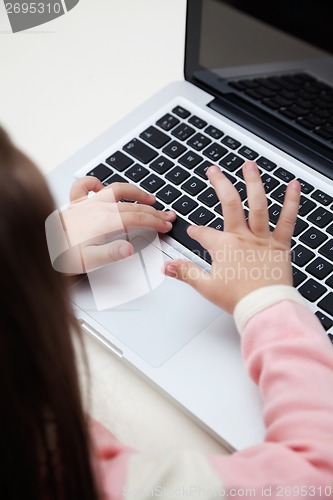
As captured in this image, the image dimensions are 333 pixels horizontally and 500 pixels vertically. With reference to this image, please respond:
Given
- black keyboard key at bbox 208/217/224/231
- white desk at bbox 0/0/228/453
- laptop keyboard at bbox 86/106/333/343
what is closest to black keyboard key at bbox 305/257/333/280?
laptop keyboard at bbox 86/106/333/343

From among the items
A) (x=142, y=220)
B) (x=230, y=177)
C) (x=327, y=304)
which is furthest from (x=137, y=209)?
(x=327, y=304)

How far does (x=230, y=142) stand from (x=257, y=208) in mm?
150

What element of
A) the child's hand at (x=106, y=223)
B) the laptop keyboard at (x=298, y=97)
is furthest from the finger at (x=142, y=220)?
the laptop keyboard at (x=298, y=97)

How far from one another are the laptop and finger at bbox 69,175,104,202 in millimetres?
28

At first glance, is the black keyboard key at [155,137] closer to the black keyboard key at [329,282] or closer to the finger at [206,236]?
the finger at [206,236]

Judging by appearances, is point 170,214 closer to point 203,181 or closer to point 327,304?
point 203,181

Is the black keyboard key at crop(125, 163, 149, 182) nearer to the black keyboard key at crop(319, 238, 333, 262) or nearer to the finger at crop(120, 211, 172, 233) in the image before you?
the finger at crop(120, 211, 172, 233)

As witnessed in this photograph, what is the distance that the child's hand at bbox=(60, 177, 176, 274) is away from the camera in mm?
668

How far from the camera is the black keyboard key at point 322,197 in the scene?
71cm

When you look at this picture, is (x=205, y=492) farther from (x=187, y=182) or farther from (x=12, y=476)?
(x=187, y=182)

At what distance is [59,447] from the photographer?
0.48 m

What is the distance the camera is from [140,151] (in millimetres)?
753

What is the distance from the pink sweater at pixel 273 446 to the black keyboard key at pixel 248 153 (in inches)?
8.5

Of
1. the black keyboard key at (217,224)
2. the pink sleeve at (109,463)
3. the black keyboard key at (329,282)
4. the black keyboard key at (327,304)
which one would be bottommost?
the pink sleeve at (109,463)
